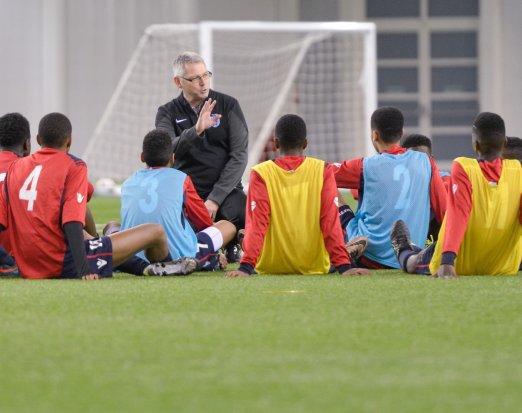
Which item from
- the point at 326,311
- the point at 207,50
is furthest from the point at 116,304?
the point at 207,50

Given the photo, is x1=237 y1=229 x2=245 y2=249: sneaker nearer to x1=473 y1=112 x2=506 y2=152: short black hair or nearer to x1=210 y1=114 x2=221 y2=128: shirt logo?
x1=210 y1=114 x2=221 y2=128: shirt logo

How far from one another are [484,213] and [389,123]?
3.48ft

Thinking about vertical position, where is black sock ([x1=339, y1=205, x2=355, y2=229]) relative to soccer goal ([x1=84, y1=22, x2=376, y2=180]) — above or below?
below

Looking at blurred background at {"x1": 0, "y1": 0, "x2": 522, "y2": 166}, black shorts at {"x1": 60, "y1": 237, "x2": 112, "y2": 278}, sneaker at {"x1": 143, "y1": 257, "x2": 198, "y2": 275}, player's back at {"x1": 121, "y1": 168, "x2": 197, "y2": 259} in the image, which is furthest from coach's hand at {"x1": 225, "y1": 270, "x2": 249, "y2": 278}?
blurred background at {"x1": 0, "y1": 0, "x2": 522, "y2": 166}

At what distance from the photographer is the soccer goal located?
1805cm

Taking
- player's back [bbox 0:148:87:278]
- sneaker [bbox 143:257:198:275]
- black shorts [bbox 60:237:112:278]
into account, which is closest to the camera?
player's back [bbox 0:148:87:278]

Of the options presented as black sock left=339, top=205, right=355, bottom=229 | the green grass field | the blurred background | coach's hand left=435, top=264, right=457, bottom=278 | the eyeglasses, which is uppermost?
the blurred background

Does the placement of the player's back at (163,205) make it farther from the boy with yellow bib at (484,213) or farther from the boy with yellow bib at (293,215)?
the boy with yellow bib at (484,213)

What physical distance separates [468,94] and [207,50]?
839 centimetres

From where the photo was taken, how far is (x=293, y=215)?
268 inches

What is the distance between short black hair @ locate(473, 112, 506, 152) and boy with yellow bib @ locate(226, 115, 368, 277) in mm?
828

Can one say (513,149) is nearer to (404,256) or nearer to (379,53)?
(404,256)

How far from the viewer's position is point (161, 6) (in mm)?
20734

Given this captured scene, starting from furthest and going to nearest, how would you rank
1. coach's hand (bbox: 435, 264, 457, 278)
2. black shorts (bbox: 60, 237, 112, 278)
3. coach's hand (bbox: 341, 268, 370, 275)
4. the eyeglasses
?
the eyeglasses
coach's hand (bbox: 341, 268, 370, 275)
black shorts (bbox: 60, 237, 112, 278)
coach's hand (bbox: 435, 264, 457, 278)
